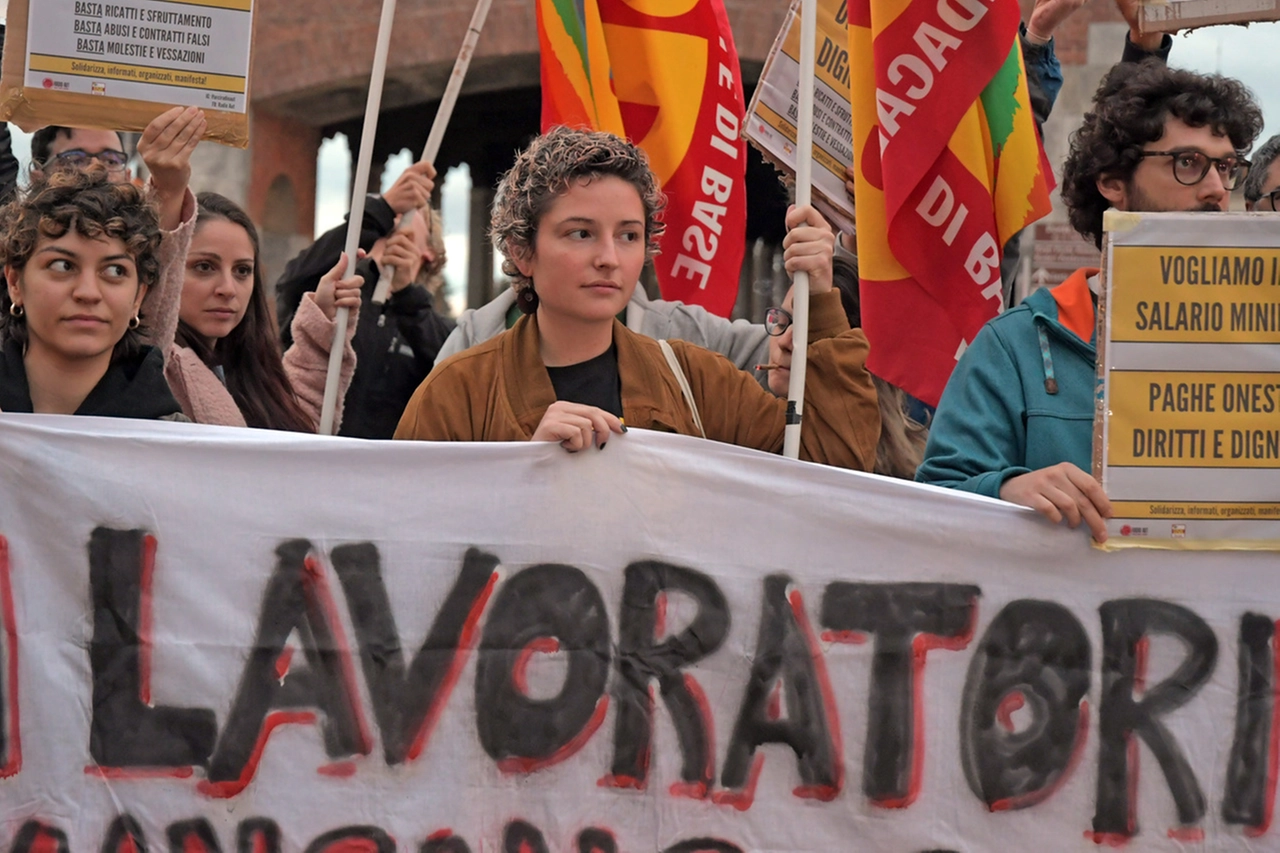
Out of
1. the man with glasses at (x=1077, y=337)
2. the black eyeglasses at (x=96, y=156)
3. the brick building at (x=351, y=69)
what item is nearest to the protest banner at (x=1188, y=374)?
the man with glasses at (x=1077, y=337)

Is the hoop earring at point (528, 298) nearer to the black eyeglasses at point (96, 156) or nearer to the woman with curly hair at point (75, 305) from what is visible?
the woman with curly hair at point (75, 305)

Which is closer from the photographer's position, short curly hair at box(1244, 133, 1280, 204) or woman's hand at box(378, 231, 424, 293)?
short curly hair at box(1244, 133, 1280, 204)

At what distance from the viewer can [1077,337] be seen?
282cm

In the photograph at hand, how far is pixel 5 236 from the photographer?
2979 mm

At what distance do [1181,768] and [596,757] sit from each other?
96 centimetres

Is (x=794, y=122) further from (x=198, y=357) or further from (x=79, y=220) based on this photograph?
(x=79, y=220)

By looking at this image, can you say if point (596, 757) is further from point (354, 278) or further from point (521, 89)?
point (521, 89)

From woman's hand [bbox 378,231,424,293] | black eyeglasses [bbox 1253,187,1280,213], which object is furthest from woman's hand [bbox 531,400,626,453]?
black eyeglasses [bbox 1253,187,1280,213]

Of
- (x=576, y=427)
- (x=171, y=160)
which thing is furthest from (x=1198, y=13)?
(x=171, y=160)

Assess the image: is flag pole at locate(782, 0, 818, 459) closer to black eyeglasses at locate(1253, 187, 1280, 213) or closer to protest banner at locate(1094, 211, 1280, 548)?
protest banner at locate(1094, 211, 1280, 548)

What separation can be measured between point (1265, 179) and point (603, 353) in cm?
220

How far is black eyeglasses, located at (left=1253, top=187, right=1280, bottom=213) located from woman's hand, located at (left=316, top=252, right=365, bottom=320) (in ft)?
7.54

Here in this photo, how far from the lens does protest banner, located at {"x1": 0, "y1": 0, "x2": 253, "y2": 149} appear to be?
3273 millimetres

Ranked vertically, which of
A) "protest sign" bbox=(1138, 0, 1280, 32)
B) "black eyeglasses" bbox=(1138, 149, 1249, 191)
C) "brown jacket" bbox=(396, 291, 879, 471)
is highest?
"protest sign" bbox=(1138, 0, 1280, 32)
